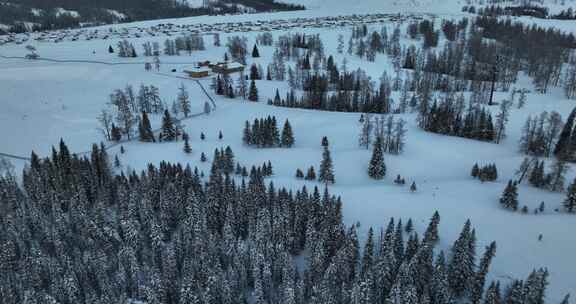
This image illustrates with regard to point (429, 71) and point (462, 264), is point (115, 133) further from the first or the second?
point (429, 71)

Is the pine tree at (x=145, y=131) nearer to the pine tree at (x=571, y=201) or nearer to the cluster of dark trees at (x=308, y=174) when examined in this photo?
the cluster of dark trees at (x=308, y=174)

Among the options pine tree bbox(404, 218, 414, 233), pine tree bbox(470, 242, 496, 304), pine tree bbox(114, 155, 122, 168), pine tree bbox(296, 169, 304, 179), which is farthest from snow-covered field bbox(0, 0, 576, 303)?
pine tree bbox(470, 242, 496, 304)

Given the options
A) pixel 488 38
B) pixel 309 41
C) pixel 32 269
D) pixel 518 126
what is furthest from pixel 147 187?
pixel 488 38

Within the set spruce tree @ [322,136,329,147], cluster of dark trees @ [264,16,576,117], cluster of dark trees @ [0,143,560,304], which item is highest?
cluster of dark trees @ [264,16,576,117]

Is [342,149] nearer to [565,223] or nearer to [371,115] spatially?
[371,115]

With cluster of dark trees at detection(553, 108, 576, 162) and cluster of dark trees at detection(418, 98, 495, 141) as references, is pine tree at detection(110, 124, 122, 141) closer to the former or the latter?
cluster of dark trees at detection(418, 98, 495, 141)

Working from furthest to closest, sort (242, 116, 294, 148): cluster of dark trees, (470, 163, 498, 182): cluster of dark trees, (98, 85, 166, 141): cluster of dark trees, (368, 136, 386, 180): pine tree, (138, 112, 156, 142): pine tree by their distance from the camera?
(98, 85, 166, 141): cluster of dark trees, (138, 112, 156, 142): pine tree, (242, 116, 294, 148): cluster of dark trees, (368, 136, 386, 180): pine tree, (470, 163, 498, 182): cluster of dark trees
